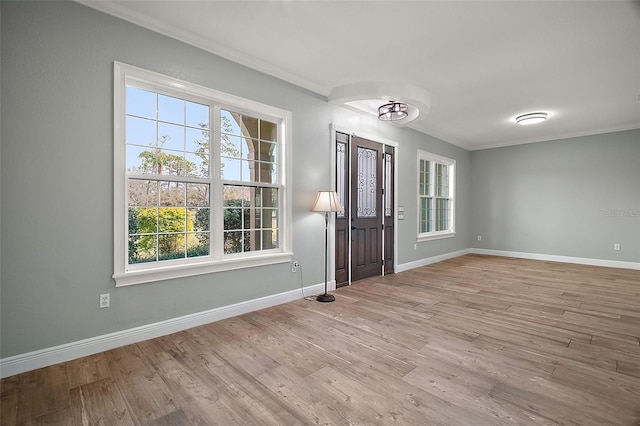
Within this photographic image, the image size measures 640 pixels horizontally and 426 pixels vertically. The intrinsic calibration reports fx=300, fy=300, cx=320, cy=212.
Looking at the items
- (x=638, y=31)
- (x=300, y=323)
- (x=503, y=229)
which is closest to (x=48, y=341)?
(x=300, y=323)

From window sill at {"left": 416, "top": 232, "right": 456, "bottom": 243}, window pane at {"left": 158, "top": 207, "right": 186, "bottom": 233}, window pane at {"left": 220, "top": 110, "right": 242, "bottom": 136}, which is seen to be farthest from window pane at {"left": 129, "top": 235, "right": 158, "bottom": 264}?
window sill at {"left": 416, "top": 232, "right": 456, "bottom": 243}

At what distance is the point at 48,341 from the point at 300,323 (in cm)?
203

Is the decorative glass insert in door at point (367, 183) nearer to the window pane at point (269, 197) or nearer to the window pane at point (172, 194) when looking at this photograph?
the window pane at point (269, 197)

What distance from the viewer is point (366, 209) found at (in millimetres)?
5090

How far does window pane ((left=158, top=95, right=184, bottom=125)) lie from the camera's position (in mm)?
2891

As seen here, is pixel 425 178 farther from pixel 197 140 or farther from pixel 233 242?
pixel 197 140

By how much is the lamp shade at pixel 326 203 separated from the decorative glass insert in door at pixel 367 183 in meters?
1.15

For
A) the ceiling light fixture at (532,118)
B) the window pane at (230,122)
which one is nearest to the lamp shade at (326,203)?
the window pane at (230,122)

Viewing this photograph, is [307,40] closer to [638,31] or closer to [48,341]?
[638,31]

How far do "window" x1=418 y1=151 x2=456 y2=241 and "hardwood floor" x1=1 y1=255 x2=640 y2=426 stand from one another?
3085 millimetres

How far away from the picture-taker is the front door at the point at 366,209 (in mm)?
4855

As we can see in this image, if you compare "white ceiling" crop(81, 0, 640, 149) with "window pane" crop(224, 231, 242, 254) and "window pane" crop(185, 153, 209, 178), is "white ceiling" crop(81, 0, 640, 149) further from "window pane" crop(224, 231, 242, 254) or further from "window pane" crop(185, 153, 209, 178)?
"window pane" crop(224, 231, 242, 254)

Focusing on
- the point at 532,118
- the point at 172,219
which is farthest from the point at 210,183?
the point at 532,118

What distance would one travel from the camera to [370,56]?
333 centimetres
